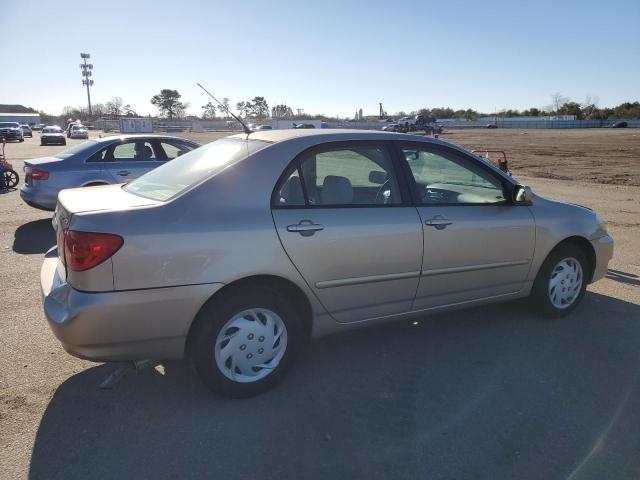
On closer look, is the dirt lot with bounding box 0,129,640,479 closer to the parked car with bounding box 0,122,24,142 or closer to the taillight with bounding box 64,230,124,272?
the taillight with bounding box 64,230,124,272

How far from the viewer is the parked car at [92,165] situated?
8352mm

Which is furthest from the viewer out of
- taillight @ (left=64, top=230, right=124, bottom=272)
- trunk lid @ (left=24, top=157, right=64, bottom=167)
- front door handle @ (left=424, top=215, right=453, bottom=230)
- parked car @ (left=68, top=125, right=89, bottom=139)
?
parked car @ (left=68, top=125, right=89, bottom=139)

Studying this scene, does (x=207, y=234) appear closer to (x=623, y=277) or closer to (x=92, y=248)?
(x=92, y=248)

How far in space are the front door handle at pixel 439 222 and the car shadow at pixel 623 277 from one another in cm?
315

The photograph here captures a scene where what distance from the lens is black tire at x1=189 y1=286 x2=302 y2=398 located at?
308cm

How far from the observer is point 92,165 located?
851cm

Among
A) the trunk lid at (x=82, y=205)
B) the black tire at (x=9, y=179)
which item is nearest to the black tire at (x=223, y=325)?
the trunk lid at (x=82, y=205)

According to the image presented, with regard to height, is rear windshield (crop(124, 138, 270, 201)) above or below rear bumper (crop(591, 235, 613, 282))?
above

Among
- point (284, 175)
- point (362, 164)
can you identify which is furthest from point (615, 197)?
point (284, 175)

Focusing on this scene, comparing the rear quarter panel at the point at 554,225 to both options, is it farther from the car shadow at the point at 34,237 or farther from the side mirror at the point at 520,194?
the car shadow at the point at 34,237

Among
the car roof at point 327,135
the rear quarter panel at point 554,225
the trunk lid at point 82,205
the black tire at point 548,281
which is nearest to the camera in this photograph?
the trunk lid at point 82,205

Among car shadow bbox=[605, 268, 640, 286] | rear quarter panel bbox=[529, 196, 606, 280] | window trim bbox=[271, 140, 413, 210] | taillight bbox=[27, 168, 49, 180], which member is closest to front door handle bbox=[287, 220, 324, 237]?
window trim bbox=[271, 140, 413, 210]

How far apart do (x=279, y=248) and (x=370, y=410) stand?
115 centimetres

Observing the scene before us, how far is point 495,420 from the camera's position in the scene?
310cm
